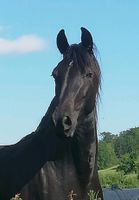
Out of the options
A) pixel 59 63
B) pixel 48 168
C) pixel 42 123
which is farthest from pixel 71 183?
pixel 59 63

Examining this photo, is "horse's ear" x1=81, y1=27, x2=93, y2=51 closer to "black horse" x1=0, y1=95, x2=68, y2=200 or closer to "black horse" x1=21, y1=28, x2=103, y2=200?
"black horse" x1=21, y1=28, x2=103, y2=200

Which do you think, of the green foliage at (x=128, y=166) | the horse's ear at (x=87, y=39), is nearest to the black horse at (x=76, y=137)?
the horse's ear at (x=87, y=39)

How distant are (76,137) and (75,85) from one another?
602 mm

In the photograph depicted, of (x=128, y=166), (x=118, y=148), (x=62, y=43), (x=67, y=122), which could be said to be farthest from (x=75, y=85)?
(x=118, y=148)

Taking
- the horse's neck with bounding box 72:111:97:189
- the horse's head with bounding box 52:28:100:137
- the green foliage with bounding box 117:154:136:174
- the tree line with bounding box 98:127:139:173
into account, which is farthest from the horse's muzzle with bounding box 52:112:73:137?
the tree line with bounding box 98:127:139:173

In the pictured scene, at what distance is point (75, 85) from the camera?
6250 millimetres

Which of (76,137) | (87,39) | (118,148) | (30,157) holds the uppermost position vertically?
(118,148)

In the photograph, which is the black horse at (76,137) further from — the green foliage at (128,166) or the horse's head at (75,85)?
the green foliage at (128,166)

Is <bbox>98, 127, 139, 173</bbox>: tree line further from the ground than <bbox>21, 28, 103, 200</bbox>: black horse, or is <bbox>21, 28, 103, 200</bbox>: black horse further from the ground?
<bbox>98, 127, 139, 173</bbox>: tree line

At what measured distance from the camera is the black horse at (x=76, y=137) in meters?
6.15

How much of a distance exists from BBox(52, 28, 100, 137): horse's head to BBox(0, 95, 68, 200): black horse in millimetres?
296

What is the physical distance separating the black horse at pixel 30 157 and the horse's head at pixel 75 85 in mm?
296

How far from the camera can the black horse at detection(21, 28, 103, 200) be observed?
20.2ft

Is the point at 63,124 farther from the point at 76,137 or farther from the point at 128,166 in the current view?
the point at 128,166
